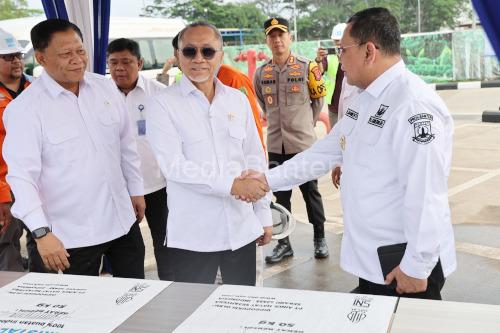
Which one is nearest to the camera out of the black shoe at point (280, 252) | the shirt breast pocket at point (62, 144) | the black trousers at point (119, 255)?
the shirt breast pocket at point (62, 144)

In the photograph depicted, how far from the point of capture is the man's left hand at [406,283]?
1694mm

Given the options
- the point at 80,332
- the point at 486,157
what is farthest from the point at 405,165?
the point at 486,157

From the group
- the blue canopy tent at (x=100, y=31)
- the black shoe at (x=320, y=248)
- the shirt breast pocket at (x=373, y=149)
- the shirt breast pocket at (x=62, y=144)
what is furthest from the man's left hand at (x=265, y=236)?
the blue canopy tent at (x=100, y=31)

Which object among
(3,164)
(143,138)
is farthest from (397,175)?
(3,164)

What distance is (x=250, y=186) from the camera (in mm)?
2195

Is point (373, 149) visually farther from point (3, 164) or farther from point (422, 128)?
point (3, 164)

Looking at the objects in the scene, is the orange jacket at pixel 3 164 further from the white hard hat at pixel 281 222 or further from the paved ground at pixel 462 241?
the white hard hat at pixel 281 222

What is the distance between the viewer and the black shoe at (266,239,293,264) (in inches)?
154

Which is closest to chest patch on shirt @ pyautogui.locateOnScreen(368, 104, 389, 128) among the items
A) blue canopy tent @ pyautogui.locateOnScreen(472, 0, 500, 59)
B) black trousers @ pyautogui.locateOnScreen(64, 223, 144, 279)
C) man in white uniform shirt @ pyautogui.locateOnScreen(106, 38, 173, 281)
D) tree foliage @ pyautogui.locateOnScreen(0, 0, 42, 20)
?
blue canopy tent @ pyautogui.locateOnScreen(472, 0, 500, 59)

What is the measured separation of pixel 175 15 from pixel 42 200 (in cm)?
3282

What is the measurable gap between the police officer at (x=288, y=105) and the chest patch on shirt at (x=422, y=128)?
7.55 feet

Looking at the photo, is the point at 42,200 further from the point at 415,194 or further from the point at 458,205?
the point at 458,205

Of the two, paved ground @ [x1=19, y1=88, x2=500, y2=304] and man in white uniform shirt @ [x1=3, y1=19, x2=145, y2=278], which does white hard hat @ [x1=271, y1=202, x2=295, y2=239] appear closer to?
paved ground @ [x1=19, y1=88, x2=500, y2=304]

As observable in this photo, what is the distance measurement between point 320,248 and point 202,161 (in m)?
2.08
